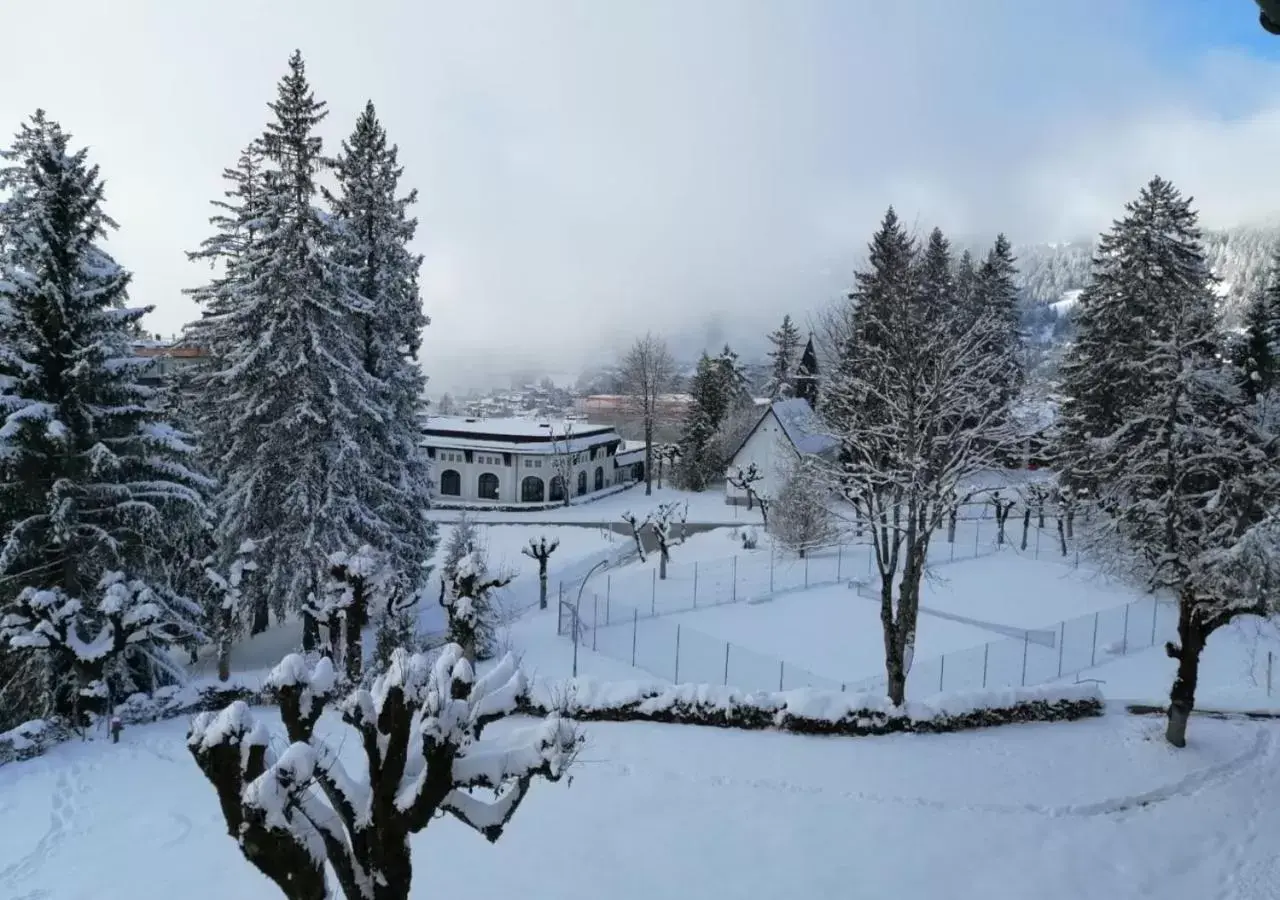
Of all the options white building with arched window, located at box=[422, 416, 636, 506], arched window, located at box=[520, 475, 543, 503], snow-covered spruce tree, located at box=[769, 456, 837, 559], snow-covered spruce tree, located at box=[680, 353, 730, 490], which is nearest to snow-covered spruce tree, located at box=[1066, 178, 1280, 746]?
snow-covered spruce tree, located at box=[769, 456, 837, 559]

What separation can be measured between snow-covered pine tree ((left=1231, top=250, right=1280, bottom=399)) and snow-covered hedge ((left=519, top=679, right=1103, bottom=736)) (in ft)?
78.1

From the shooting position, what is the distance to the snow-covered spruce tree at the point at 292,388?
19.5 metres

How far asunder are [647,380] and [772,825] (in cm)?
4708

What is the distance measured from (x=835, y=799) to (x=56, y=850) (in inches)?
401

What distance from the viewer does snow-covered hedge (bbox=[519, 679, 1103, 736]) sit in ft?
44.9

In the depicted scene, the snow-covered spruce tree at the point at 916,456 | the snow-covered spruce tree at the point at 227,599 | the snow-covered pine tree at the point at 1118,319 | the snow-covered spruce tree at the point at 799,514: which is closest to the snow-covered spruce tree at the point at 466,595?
the snow-covered spruce tree at the point at 227,599

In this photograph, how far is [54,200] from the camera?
14.6 m

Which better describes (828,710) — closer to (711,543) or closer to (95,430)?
(95,430)

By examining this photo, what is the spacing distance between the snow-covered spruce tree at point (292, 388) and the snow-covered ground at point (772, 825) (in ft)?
23.1

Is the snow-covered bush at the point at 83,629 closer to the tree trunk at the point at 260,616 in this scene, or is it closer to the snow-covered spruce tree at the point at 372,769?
the tree trunk at the point at 260,616

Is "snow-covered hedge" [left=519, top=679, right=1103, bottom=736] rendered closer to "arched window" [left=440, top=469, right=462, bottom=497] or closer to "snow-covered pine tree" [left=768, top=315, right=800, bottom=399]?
"arched window" [left=440, top=469, right=462, bottom=497]

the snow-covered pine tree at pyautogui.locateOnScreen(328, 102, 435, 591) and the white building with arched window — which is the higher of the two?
the snow-covered pine tree at pyautogui.locateOnScreen(328, 102, 435, 591)

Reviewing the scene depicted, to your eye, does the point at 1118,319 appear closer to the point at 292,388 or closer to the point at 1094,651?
the point at 1094,651

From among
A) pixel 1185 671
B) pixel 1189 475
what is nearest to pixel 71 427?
pixel 1185 671
